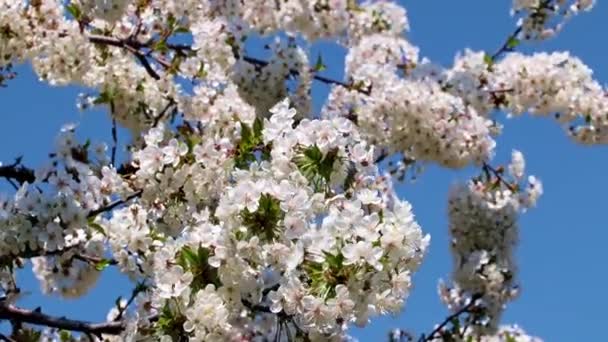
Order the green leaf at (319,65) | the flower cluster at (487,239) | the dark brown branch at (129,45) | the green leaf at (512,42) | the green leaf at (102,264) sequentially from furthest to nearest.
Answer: the flower cluster at (487,239) → the green leaf at (512,42) → the green leaf at (319,65) → the dark brown branch at (129,45) → the green leaf at (102,264)

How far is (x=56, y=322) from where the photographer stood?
5.82 metres

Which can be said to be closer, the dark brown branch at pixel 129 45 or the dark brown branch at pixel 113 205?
the dark brown branch at pixel 113 205

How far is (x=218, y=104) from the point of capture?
7.89m

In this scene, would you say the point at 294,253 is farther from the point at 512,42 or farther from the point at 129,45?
the point at 512,42

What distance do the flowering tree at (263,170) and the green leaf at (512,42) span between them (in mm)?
13

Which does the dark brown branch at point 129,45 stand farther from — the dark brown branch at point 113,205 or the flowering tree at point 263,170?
the dark brown branch at point 113,205

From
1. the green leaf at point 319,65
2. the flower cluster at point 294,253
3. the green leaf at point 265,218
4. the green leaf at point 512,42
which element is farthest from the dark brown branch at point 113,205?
the green leaf at point 512,42

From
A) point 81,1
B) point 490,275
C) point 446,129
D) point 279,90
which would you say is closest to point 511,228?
point 490,275

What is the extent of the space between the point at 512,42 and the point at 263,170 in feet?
21.3

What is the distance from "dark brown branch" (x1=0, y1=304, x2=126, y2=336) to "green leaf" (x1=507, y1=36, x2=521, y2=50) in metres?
5.87

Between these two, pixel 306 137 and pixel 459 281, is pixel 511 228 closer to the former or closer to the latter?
pixel 459 281

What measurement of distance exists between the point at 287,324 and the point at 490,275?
22.2 feet

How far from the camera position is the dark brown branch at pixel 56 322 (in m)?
5.50

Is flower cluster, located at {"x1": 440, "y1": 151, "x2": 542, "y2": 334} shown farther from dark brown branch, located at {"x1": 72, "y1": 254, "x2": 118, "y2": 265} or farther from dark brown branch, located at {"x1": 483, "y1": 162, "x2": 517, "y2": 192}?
dark brown branch, located at {"x1": 72, "y1": 254, "x2": 118, "y2": 265}
